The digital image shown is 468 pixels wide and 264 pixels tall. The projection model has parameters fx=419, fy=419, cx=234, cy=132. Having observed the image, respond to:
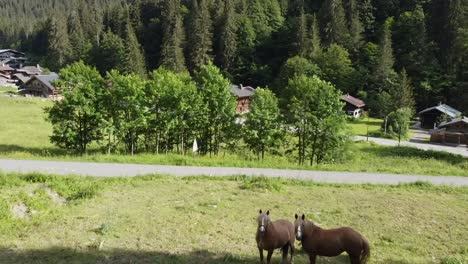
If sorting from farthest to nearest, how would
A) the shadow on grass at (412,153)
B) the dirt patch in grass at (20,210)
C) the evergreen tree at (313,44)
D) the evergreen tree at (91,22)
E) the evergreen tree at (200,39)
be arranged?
the evergreen tree at (91,22)
the evergreen tree at (200,39)
the evergreen tree at (313,44)
the shadow on grass at (412,153)
the dirt patch in grass at (20,210)

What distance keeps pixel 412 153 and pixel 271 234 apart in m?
38.7

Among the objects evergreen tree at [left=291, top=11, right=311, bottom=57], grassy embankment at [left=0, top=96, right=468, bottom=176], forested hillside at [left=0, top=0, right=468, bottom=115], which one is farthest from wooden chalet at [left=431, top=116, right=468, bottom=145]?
evergreen tree at [left=291, top=11, right=311, bottom=57]

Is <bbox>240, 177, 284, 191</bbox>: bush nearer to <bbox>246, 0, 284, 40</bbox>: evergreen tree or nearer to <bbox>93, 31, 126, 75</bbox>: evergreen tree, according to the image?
<bbox>93, 31, 126, 75</bbox>: evergreen tree

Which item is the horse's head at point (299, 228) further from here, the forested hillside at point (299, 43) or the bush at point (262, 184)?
the forested hillside at point (299, 43)

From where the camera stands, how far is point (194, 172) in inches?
750

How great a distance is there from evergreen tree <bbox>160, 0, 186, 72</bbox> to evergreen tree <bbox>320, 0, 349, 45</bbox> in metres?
32.2

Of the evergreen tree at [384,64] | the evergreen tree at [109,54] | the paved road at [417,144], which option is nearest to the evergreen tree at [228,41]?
the evergreen tree at [109,54]

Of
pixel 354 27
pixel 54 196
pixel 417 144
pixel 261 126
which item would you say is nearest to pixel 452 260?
pixel 54 196

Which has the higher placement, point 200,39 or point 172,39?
point 200,39

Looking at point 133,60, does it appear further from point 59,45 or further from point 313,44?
point 313,44

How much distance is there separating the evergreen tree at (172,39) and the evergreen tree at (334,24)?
32.2 m

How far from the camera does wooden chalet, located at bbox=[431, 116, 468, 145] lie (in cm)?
5391

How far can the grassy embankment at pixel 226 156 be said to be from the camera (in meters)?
21.5

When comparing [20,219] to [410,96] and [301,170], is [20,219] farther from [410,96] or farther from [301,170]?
[410,96]
